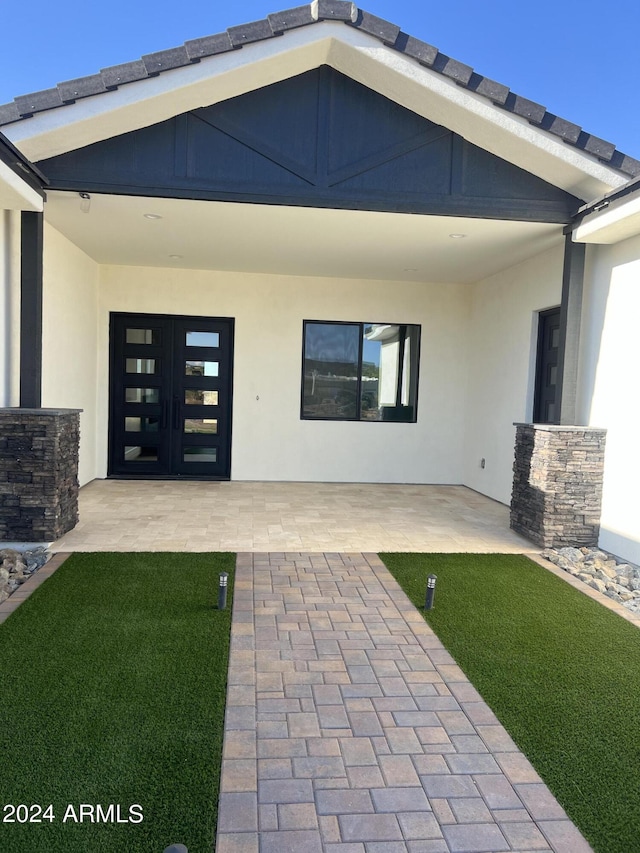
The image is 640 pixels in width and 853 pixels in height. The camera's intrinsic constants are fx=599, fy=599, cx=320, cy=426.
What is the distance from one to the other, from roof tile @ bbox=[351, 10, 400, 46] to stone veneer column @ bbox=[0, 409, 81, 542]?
429 cm

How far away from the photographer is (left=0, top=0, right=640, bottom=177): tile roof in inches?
192

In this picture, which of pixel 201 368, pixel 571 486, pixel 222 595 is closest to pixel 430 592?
pixel 222 595

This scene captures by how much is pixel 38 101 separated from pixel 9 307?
1.78 metres

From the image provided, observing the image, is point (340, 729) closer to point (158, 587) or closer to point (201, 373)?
point (158, 587)

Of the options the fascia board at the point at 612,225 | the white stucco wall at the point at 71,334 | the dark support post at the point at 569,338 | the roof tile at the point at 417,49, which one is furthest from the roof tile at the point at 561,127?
the white stucco wall at the point at 71,334

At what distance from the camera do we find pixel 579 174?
5566mm

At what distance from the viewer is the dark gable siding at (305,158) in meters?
5.42

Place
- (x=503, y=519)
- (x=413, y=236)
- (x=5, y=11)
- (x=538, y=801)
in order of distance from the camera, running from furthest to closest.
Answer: (x=5, y=11)
(x=503, y=519)
(x=413, y=236)
(x=538, y=801)

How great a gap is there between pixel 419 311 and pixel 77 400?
5225 mm

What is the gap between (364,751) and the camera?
2645 millimetres

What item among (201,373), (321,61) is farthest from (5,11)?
(321,61)

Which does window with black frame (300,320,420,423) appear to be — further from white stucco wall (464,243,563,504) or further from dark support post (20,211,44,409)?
dark support post (20,211,44,409)

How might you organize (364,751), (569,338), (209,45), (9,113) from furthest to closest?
(569,338) → (209,45) → (9,113) → (364,751)

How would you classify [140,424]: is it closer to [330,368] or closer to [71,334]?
[71,334]
